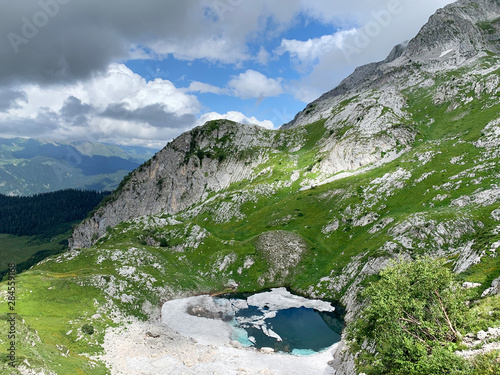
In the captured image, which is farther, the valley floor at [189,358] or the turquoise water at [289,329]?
the turquoise water at [289,329]

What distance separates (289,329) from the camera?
213 feet

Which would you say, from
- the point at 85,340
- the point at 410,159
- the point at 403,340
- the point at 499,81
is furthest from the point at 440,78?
the point at 85,340

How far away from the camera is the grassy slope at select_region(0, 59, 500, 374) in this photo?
50009mm

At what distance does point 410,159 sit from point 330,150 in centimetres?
4931

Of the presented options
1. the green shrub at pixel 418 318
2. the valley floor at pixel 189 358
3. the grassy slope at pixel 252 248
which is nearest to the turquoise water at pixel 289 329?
the valley floor at pixel 189 358

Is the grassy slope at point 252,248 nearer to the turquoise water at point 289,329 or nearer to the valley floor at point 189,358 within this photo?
the valley floor at point 189,358

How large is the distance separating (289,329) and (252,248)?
38419mm

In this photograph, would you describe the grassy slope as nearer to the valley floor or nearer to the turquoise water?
the valley floor

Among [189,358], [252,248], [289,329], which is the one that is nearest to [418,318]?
[189,358]

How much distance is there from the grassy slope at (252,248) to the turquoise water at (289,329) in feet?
39.6

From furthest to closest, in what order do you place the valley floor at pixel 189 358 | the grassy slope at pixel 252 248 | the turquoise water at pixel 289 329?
1. the turquoise water at pixel 289 329
2. the grassy slope at pixel 252 248
3. the valley floor at pixel 189 358

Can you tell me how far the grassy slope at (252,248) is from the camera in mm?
50009

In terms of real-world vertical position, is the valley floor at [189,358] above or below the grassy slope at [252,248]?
below

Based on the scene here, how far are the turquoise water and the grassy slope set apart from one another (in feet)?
39.6
